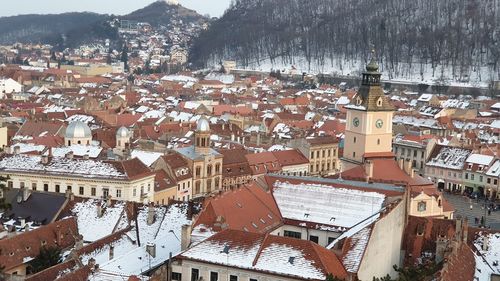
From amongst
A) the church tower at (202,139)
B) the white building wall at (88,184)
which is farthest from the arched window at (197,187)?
the white building wall at (88,184)

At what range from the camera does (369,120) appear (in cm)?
6875

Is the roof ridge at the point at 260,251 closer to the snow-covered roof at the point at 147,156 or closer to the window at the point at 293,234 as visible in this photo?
the window at the point at 293,234

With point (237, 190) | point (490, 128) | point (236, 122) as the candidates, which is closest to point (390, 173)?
point (237, 190)

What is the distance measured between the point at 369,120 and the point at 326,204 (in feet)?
65.0

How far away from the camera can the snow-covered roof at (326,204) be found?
162ft

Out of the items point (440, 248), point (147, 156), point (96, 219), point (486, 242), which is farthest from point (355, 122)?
point (96, 219)

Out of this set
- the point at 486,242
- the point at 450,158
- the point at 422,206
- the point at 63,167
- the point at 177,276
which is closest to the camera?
the point at 177,276

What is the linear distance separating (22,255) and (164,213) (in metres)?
9.89

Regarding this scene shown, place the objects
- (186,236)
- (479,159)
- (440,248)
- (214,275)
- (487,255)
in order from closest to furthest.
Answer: (214,275), (186,236), (440,248), (487,255), (479,159)

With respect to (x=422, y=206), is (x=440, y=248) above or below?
above

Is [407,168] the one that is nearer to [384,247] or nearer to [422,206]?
[422,206]

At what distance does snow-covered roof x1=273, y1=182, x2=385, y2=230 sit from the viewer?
49.3 m

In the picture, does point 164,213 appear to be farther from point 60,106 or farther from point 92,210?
point 60,106

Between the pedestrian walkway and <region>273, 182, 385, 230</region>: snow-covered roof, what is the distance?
2735cm
